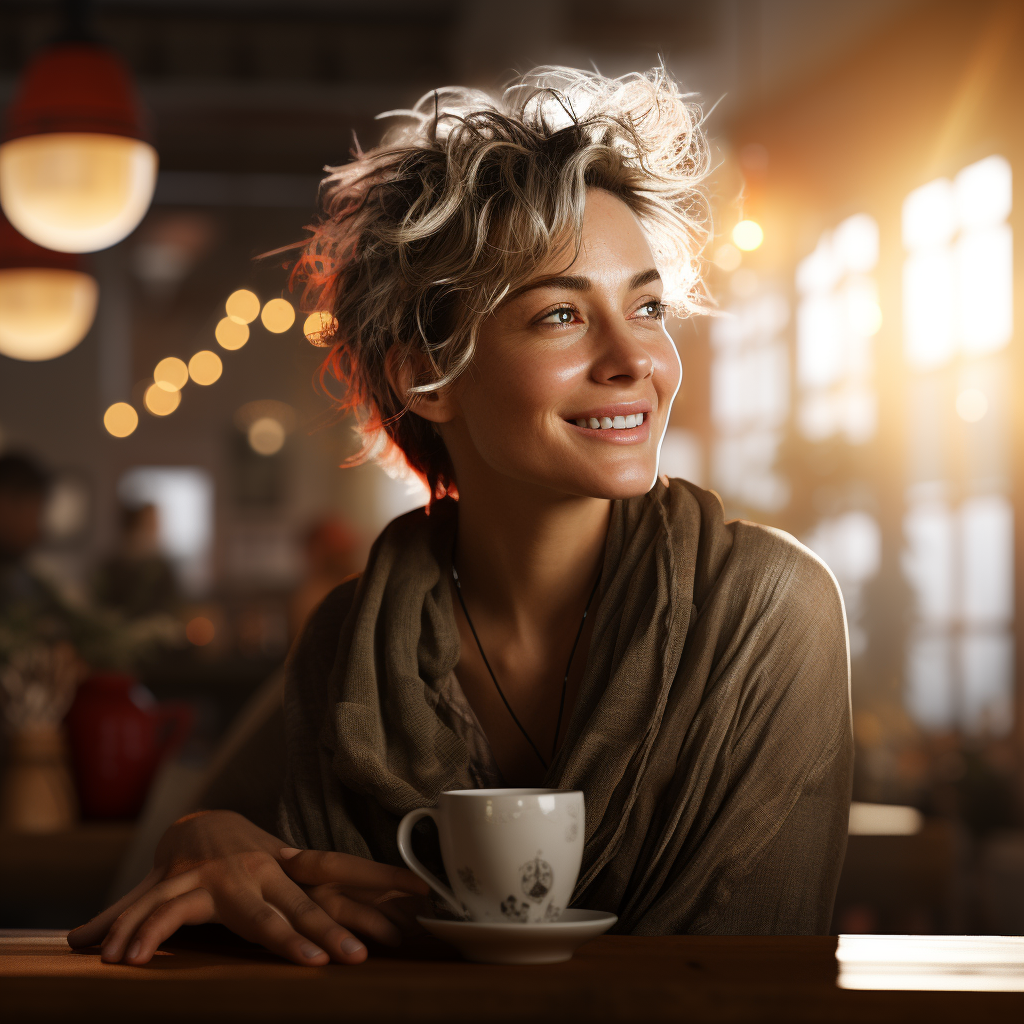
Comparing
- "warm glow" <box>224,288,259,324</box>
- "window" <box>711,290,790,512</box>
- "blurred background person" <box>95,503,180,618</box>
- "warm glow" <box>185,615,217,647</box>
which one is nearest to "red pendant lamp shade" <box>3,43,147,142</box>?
"window" <box>711,290,790,512</box>

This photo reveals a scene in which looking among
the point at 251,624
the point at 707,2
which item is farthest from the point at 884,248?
the point at 251,624

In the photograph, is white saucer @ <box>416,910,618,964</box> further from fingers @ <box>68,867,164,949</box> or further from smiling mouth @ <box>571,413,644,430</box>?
smiling mouth @ <box>571,413,644,430</box>

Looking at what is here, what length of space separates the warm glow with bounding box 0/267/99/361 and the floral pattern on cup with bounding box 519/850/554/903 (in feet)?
11.4

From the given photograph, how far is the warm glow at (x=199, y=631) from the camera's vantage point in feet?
26.1

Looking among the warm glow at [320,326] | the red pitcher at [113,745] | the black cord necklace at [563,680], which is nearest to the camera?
the black cord necklace at [563,680]

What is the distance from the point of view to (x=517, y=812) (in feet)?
2.42

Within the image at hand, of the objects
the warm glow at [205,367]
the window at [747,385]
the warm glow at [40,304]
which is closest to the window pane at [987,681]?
the window at [747,385]

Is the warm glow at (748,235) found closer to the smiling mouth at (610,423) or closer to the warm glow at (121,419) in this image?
the smiling mouth at (610,423)

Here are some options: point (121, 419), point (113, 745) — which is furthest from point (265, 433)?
point (113, 745)

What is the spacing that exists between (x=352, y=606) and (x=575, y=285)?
1.30 ft

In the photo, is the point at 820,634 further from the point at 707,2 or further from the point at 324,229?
the point at 707,2

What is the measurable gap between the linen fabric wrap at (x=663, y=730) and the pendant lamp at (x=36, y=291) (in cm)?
289

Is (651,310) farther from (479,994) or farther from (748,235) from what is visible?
(748,235)

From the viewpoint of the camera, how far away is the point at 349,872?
0.86 meters
